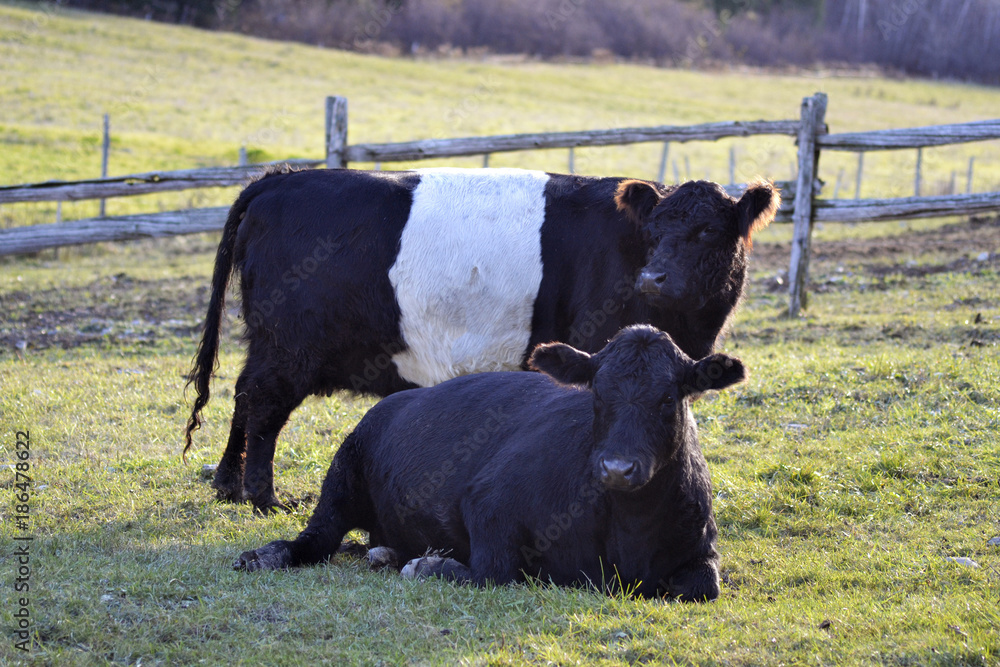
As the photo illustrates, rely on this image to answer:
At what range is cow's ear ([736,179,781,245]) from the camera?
18.7 ft

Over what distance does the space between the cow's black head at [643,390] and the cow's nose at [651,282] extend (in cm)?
105

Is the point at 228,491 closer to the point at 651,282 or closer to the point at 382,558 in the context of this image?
the point at 382,558

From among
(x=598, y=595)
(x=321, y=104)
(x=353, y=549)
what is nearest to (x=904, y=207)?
(x=353, y=549)

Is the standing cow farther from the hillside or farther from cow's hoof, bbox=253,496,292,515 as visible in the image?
the hillside

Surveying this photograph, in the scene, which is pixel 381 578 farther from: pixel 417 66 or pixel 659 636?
pixel 417 66

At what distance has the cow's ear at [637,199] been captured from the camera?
227 inches

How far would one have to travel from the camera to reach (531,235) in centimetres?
612

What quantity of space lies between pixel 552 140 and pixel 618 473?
8.22m

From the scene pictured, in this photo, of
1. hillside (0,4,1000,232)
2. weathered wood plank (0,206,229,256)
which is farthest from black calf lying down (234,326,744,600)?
hillside (0,4,1000,232)

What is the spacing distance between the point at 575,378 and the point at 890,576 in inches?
70.3

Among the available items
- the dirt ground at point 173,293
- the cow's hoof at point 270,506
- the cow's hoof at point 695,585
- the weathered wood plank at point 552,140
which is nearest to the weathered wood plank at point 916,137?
the weathered wood plank at point 552,140

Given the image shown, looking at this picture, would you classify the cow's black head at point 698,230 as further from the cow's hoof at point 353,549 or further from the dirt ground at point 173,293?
the dirt ground at point 173,293

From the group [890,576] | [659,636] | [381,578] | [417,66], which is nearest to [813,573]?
[890,576]

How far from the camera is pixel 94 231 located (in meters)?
11.1
